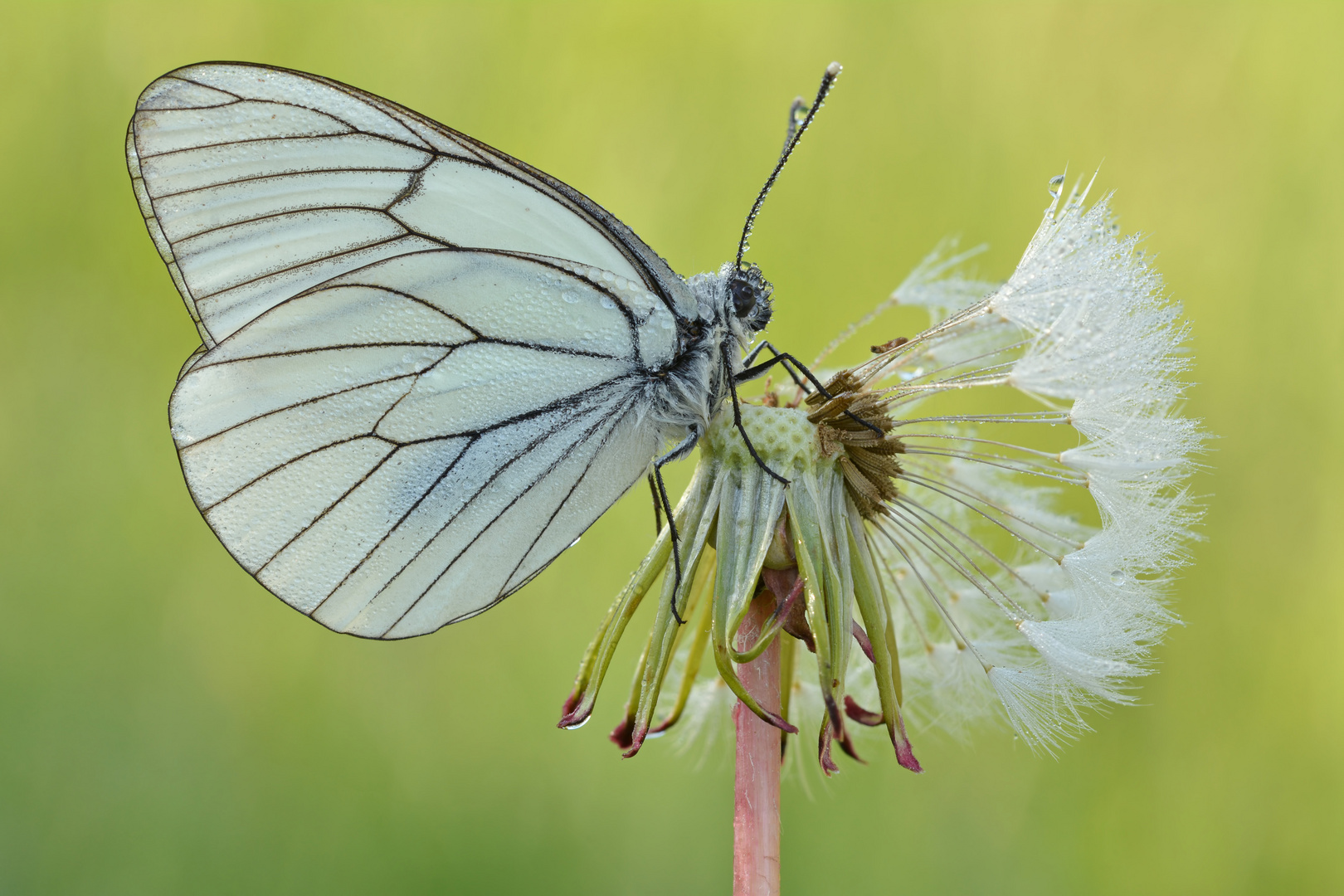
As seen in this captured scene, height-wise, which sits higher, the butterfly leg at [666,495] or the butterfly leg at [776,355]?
the butterfly leg at [776,355]

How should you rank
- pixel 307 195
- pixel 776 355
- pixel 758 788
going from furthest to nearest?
pixel 307 195 → pixel 776 355 → pixel 758 788

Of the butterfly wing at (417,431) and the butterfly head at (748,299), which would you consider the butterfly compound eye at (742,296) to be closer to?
the butterfly head at (748,299)

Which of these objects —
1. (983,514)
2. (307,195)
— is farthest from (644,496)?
(307,195)

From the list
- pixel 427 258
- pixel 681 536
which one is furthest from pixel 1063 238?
pixel 427 258

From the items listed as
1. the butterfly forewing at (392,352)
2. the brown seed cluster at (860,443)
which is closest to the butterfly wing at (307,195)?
the butterfly forewing at (392,352)

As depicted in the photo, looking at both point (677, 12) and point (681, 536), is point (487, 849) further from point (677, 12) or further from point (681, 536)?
point (677, 12)

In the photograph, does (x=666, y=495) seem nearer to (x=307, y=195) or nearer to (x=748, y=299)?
(x=748, y=299)
